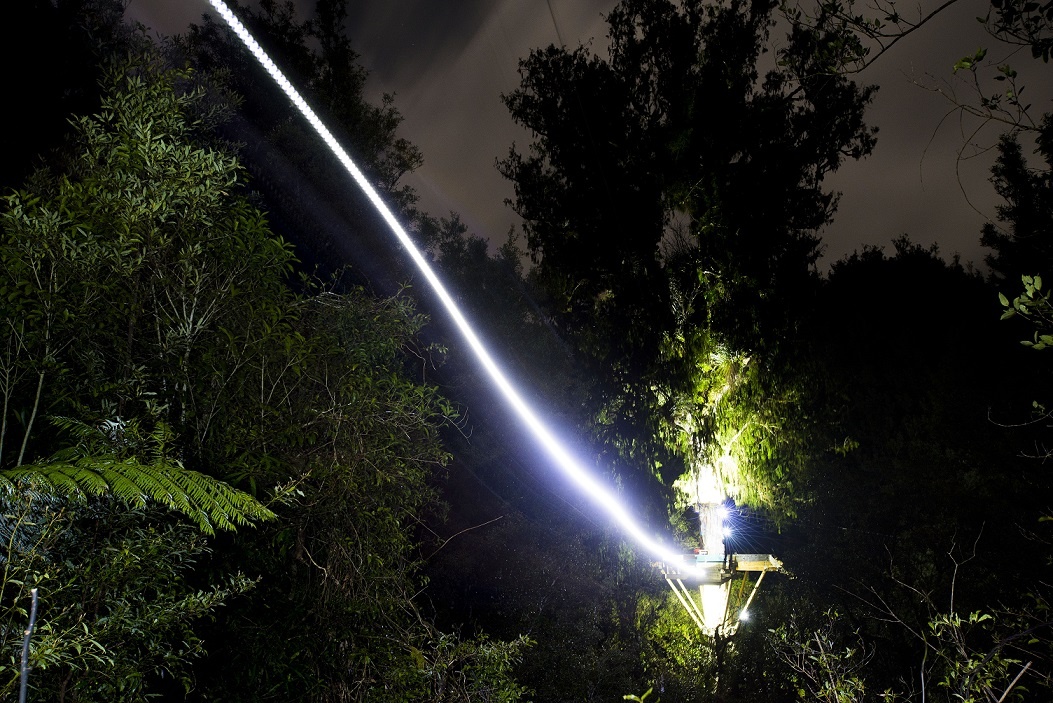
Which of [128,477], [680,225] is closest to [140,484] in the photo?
[128,477]

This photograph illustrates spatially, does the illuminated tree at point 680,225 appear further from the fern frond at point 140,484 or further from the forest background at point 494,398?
the fern frond at point 140,484

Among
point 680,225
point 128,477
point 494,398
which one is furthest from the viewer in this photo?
point 494,398

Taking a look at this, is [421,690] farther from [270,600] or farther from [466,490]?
[466,490]

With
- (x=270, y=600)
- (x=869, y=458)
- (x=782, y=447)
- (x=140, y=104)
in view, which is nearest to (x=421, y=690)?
(x=270, y=600)

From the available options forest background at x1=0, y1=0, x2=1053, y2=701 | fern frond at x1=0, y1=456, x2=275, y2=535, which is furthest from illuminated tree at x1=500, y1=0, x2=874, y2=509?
fern frond at x1=0, y1=456, x2=275, y2=535

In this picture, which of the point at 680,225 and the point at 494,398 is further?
the point at 494,398

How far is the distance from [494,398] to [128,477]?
13232mm

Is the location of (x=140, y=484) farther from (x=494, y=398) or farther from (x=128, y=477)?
(x=494, y=398)

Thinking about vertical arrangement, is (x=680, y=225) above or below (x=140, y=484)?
above

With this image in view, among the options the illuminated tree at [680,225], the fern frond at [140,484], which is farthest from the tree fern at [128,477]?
the illuminated tree at [680,225]

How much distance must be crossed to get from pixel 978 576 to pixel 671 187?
8.94 m

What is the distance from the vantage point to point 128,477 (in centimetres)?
208

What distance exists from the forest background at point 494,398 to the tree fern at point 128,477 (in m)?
0.02

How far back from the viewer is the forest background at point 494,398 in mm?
2557
